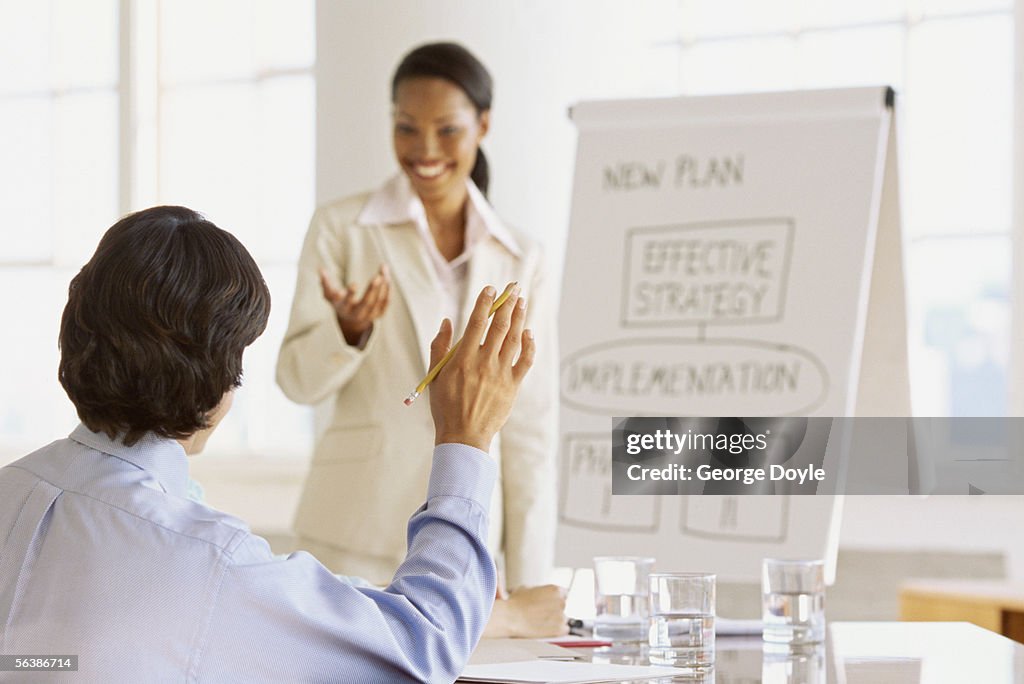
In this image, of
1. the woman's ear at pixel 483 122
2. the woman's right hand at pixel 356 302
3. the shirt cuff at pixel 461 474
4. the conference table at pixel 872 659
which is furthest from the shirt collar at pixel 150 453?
the woman's ear at pixel 483 122

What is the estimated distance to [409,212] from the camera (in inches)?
→ 114

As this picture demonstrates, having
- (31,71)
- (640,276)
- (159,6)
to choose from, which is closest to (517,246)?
(640,276)

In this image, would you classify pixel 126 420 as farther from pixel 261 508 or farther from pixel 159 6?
pixel 159 6

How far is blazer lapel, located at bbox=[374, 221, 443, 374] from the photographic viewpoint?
9.10ft

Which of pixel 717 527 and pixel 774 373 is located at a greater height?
pixel 774 373

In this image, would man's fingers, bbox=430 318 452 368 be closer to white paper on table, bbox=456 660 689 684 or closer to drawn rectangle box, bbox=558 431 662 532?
white paper on table, bbox=456 660 689 684

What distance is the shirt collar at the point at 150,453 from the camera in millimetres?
1065

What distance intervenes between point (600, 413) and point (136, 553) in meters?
2.00

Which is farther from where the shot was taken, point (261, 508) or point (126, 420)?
point (261, 508)

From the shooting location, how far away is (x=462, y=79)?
2852 millimetres

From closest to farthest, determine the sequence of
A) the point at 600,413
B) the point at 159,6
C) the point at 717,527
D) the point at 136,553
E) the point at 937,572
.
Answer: the point at 136,553 < the point at 717,527 < the point at 600,413 < the point at 937,572 < the point at 159,6

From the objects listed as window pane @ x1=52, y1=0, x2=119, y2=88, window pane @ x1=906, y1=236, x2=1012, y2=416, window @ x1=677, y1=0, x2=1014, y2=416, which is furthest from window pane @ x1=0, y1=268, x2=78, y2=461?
window pane @ x1=906, y1=236, x2=1012, y2=416

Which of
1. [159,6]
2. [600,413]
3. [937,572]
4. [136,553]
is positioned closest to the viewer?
[136,553]

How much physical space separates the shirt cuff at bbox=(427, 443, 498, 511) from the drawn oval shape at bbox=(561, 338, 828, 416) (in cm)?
170
